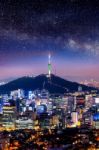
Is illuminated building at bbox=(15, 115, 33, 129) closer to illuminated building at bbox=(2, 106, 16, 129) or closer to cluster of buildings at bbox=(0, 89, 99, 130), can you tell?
cluster of buildings at bbox=(0, 89, 99, 130)

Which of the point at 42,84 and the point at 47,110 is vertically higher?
the point at 42,84

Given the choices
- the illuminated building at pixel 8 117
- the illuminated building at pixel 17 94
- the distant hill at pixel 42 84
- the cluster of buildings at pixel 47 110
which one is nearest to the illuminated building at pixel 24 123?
the cluster of buildings at pixel 47 110

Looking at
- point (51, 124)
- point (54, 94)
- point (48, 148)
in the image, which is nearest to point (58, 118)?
point (51, 124)

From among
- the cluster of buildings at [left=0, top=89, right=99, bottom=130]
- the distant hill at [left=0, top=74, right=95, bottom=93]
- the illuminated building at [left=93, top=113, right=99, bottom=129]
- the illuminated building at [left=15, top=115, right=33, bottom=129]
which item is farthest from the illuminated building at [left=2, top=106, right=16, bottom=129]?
the distant hill at [left=0, top=74, right=95, bottom=93]

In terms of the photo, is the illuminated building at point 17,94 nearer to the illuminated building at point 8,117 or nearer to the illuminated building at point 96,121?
the illuminated building at point 8,117

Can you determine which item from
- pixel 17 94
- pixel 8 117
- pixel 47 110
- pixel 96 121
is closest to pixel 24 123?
pixel 8 117

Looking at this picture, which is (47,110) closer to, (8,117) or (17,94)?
(17,94)

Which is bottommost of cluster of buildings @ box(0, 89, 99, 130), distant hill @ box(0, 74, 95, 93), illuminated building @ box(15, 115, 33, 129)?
illuminated building @ box(15, 115, 33, 129)

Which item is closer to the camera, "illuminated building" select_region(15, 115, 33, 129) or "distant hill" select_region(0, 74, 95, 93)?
"illuminated building" select_region(15, 115, 33, 129)
